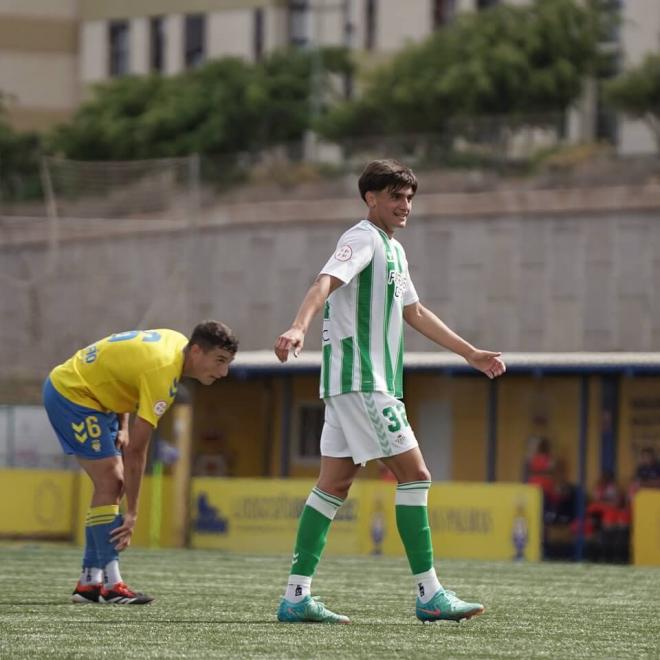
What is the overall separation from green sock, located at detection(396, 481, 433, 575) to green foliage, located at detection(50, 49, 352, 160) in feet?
105

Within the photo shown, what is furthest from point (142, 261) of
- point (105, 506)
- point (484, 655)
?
point (484, 655)

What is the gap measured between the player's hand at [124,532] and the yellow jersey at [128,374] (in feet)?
1.72

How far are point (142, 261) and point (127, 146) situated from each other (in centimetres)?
1124

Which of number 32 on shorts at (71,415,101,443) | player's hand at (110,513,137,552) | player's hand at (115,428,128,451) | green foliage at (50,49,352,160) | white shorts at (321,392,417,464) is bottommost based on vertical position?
player's hand at (110,513,137,552)

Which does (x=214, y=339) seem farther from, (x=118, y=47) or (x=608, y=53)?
(x=118, y=47)

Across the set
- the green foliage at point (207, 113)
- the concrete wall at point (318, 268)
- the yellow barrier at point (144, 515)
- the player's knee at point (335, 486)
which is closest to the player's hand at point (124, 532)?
the player's knee at point (335, 486)

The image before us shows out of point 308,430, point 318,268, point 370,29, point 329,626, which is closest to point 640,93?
point 318,268

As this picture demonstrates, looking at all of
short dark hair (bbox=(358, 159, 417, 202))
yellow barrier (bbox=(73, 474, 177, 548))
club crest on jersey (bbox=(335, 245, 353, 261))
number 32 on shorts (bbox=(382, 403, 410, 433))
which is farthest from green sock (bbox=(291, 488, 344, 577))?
yellow barrier (bbox=(73, 474, 177, 548))

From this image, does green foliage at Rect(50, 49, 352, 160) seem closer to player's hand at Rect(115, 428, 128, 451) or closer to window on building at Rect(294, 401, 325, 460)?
window on building at Rect(294, 401, 325, 460)

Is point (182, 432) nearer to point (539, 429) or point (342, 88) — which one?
point (539, 429)

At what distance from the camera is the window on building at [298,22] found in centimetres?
5075

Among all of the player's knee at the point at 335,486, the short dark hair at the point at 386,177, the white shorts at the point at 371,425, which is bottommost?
the player's knee at the point at 335,486

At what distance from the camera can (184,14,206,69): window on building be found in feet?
172

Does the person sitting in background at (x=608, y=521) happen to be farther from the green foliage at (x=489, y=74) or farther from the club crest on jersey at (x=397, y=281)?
the green foliage at (x=489, y=74)
